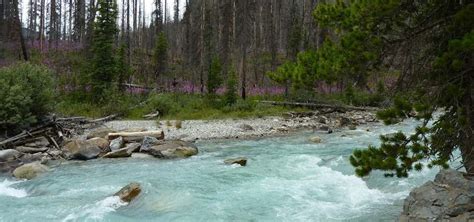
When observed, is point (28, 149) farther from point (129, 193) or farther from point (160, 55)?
point (160, 55)

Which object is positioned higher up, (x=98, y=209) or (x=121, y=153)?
(x=121, y=153)

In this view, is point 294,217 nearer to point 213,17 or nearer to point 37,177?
point 37,177

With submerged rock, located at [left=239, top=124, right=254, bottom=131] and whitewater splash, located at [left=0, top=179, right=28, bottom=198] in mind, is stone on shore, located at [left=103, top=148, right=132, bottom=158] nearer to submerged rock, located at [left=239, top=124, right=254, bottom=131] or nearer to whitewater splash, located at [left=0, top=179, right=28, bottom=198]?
whitewater splash, located at [left=0, top=179, right=28, bottom=198]

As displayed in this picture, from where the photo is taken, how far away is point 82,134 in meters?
19.1

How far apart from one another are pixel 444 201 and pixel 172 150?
10.5 metres

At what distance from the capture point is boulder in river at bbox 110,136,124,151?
1602 cm

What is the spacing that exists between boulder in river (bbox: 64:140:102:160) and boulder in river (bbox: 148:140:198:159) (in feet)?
6.30

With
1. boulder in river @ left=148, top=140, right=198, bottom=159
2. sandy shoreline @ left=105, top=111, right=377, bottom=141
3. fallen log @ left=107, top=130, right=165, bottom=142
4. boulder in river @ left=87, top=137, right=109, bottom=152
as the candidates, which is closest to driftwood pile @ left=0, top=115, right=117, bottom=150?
boulder in river @ left=87, top=137, right=109, bottom=152

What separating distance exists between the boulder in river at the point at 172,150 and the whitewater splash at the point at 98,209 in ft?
18.0

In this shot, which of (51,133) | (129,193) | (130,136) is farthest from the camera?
(51,133)

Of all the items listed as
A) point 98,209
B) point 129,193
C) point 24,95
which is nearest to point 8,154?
point 24,95

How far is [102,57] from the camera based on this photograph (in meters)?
26.3

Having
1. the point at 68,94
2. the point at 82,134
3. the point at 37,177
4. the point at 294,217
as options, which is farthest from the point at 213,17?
the point at 294,217

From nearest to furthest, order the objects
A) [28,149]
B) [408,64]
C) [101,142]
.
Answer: [408,64]
[28,149]
[101,142]
